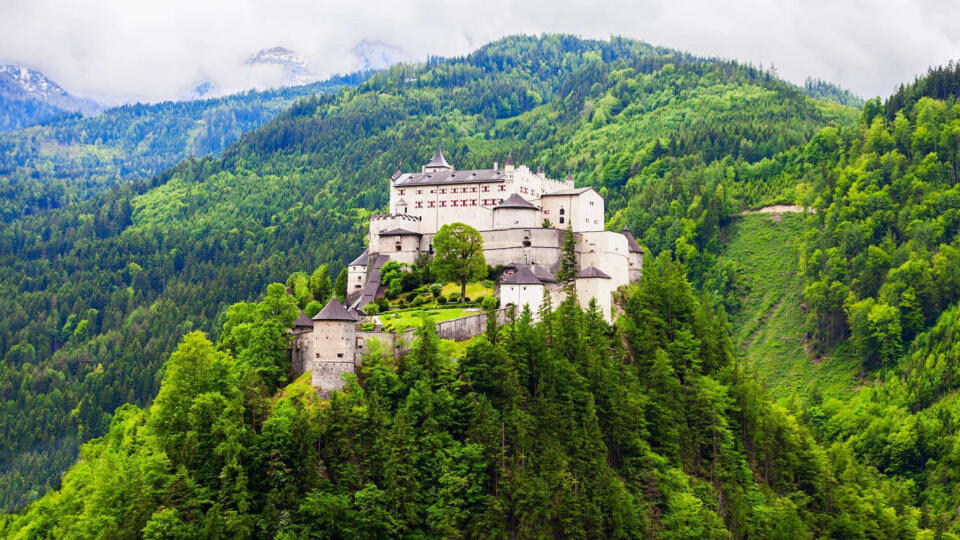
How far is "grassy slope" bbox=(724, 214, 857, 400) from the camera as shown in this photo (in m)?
130

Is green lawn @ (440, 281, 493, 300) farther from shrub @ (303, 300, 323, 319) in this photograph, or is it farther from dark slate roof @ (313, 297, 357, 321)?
dark slate roof @ (313, 297, 357, 321)

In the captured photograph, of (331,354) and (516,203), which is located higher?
(516,203)

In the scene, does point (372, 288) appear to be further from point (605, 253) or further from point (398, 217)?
point (605, 253)

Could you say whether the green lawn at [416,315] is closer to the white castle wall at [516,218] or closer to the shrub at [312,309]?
the shrub at [312,309]

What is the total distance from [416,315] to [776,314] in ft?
262

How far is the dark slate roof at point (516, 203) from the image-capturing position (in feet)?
314

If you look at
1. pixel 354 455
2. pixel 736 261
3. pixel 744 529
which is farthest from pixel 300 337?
pixel 736 261

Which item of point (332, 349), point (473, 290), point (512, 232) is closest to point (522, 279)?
point (473, 290)

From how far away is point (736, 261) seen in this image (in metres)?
157

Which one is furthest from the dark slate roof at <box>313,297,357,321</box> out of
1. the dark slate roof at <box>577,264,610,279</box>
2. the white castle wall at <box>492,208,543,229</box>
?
the white castle wall at <box>492,208,543,229</box>

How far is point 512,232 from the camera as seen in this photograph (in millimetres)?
94375

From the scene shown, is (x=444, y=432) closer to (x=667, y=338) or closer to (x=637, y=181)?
(x=667, y=338)

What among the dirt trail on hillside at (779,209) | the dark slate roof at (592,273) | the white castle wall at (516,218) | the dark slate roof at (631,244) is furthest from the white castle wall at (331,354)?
the dirt trail on hillside at (779,209)

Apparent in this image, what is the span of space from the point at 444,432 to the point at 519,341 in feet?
34.6
